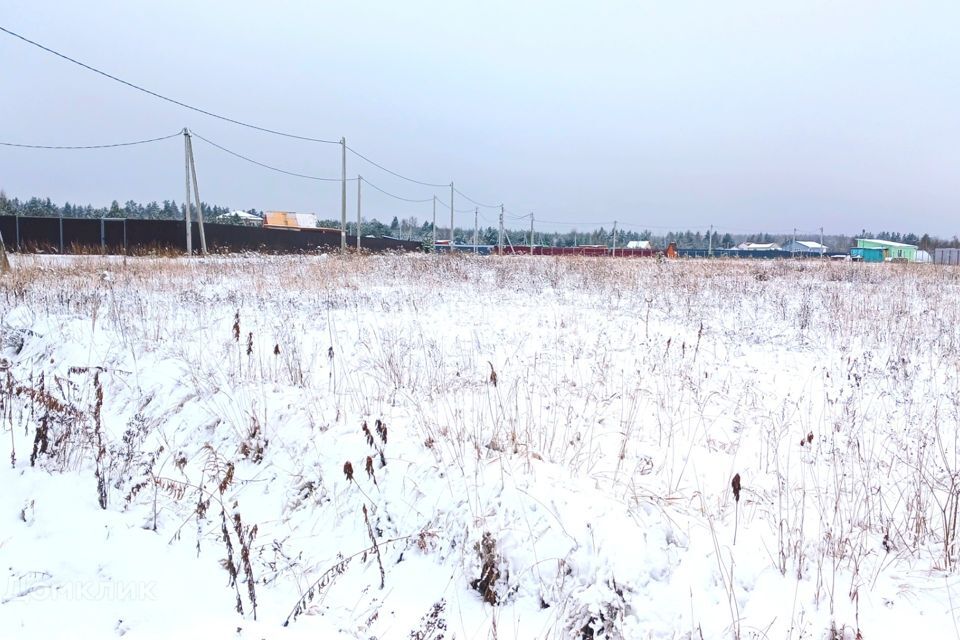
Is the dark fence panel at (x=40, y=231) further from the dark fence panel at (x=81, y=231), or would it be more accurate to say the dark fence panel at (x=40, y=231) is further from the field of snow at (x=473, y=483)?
the field of snow at (x=473, y=483)

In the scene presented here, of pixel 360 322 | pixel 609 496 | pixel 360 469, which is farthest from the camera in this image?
pixel 360 322

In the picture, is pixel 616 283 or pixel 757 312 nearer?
pixel 757 312

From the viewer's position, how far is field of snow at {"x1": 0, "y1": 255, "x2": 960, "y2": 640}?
2.30m

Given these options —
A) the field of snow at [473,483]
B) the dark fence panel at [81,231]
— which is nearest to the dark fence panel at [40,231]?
the dark fence panel at [81,231]

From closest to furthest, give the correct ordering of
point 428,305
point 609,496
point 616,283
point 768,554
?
point 768,554 → point 609,496 → point 428,305 → point 616,283

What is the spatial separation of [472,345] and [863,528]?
3.96m

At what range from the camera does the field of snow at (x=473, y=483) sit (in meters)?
2.30

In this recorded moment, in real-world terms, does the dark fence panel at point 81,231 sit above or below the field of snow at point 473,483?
above

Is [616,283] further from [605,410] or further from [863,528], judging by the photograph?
[863,528]

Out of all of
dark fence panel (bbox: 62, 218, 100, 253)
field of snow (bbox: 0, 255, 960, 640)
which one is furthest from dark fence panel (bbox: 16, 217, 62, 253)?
field of snow (bbox: 0, 255, 960, 640)

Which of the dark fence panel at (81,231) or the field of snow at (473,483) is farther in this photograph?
the dark fence panel at (81,231)

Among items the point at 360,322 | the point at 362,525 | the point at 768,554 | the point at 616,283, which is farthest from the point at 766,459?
the point at 616,283

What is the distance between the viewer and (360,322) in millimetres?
6910

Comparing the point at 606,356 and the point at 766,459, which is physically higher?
the point at 606,356
